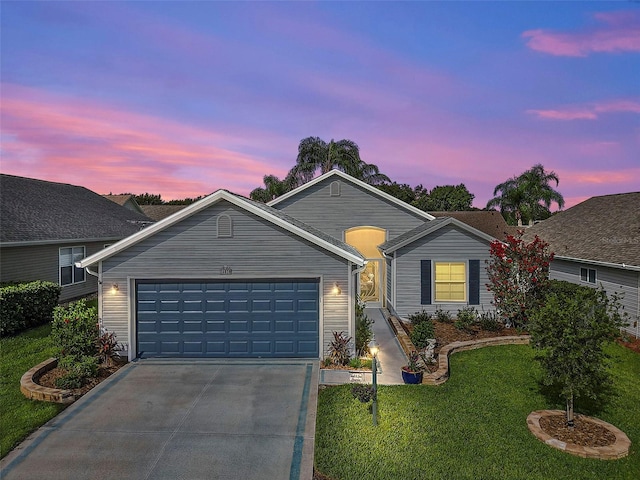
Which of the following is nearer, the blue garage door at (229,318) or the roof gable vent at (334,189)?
the blue garage door at (229,318)

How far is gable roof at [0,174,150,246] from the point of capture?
16.2 metres

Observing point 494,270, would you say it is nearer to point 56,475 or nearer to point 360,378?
point 360,378

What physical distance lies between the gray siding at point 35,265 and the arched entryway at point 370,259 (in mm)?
14283

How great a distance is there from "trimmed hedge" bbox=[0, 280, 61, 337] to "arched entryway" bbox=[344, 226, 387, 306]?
13082 mm

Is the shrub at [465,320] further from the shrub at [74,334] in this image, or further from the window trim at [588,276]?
the shrub at [74,334]

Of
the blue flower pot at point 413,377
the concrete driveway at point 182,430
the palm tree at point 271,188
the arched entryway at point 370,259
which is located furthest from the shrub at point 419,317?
the palm tree at point 271,188

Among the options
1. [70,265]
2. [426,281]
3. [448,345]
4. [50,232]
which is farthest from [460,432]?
[70,265]

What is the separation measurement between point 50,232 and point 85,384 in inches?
461

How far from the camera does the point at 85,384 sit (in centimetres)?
885

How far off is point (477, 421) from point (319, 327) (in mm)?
4732

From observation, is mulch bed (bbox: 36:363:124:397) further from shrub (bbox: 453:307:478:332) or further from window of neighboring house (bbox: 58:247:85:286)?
shrub (bbox: 453:307:478:332)

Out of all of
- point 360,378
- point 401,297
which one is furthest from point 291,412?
point 401,297

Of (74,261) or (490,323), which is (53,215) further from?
(490,323)

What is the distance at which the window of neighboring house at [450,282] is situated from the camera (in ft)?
48.0
